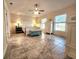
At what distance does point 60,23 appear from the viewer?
8867 millimetres

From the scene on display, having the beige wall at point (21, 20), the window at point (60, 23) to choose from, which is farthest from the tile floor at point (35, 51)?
the beige wall at point (21, 20)

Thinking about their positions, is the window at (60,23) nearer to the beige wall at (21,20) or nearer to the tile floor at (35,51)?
the tile floor at (35,51)

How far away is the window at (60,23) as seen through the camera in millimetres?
8305

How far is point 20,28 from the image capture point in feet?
38.0

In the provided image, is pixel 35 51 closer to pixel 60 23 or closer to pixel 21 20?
pixel 60 23

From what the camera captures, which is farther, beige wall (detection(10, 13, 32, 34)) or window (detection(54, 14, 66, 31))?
beige wall (detection(10, 13, 32, 34))

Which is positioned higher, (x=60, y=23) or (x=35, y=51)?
(x=60, y=23)

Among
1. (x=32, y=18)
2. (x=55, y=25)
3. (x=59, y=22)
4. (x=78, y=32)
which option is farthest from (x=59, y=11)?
(x=78, y=32)

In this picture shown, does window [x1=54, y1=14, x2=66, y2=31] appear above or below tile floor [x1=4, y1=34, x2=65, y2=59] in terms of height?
above

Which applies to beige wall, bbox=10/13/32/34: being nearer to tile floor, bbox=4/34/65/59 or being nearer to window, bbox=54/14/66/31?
window, bbox=54/14/66/31

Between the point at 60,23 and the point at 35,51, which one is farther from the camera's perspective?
the point at 60,23

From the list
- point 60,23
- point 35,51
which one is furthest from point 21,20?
point 35,51

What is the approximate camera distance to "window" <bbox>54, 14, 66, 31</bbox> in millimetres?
8305

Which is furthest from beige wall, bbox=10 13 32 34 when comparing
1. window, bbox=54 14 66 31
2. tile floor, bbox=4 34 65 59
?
tile floor, bbox=4 34 65 59
